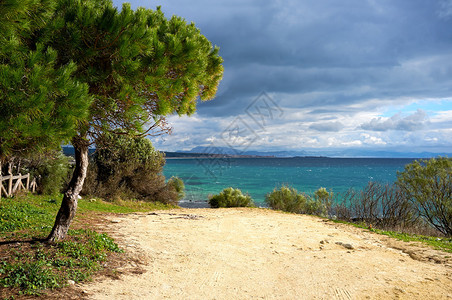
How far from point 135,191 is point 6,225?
15483 mm

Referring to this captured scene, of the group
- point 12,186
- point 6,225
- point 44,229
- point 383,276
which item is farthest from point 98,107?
point 12,186

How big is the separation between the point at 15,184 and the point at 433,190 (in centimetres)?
1944

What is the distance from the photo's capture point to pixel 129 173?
73.5 ft

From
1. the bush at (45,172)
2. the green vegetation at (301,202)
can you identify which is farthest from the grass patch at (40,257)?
the green vegetation at (301,202)

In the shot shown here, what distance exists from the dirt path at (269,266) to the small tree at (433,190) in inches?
253

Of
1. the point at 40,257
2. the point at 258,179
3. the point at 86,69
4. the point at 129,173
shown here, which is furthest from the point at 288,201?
A: the point at 258,179

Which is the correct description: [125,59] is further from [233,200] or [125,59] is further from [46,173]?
[233,200]

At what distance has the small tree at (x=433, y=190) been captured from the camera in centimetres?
1485

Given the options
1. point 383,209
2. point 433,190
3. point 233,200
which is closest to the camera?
point 383,209

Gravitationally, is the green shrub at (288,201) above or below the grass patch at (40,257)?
below

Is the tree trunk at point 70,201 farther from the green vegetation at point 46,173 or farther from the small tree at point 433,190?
the small tree at point 433,190

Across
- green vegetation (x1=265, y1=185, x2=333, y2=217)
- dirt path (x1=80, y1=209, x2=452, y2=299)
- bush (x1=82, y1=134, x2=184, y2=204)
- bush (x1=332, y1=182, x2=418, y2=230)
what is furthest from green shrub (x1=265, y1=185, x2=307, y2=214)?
bush (x1=82, y1=134, x2=184, y2=204)

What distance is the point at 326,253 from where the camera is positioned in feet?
26.8

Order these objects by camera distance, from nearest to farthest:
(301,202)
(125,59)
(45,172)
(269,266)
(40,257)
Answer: (125,59) → (40,257) → (269,266) → (45,172) → (301,202)
